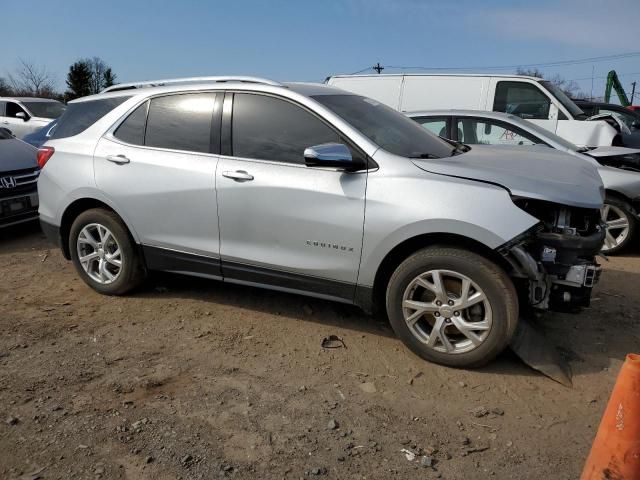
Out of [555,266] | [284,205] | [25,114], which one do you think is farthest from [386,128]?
[25,114]

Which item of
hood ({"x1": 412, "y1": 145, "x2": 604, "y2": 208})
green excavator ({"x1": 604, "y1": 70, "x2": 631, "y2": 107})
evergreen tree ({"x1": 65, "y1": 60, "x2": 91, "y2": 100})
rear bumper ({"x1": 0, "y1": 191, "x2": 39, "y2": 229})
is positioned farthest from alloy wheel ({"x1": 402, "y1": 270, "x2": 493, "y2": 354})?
evergreen tree ({"x1": 65, "y1": 60, "x2": 91, "y2": 100})

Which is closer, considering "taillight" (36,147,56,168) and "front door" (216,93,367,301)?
"front door" (216,93,367,301)

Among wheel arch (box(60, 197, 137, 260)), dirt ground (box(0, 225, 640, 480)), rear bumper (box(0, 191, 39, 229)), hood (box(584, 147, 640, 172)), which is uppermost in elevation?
hood (box(584, 147, 640, 172))

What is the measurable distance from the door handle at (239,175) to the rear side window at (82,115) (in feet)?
4.46

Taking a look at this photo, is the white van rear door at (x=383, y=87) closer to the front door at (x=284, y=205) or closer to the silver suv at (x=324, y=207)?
the silver suv at (x=324, y=207)

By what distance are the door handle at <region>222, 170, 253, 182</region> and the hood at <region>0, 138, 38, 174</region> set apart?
4184mm

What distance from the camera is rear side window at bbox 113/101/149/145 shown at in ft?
14.7

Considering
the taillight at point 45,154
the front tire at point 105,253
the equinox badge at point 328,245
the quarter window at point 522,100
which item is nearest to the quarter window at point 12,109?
the taillight at point 45,154

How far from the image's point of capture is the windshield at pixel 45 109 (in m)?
14.4

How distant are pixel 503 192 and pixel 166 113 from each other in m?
2.67

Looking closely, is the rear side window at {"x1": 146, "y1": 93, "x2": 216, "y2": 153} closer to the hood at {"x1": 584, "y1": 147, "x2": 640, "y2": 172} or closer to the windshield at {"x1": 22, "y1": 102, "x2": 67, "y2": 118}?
the hood at {"x1": 584, "y1": 147, "x2": 640, "y2": 172}

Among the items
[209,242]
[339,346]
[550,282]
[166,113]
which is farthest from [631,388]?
[166,113]

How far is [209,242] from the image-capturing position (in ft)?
13.7

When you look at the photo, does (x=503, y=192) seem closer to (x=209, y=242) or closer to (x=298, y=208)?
(x=298, y=208)
